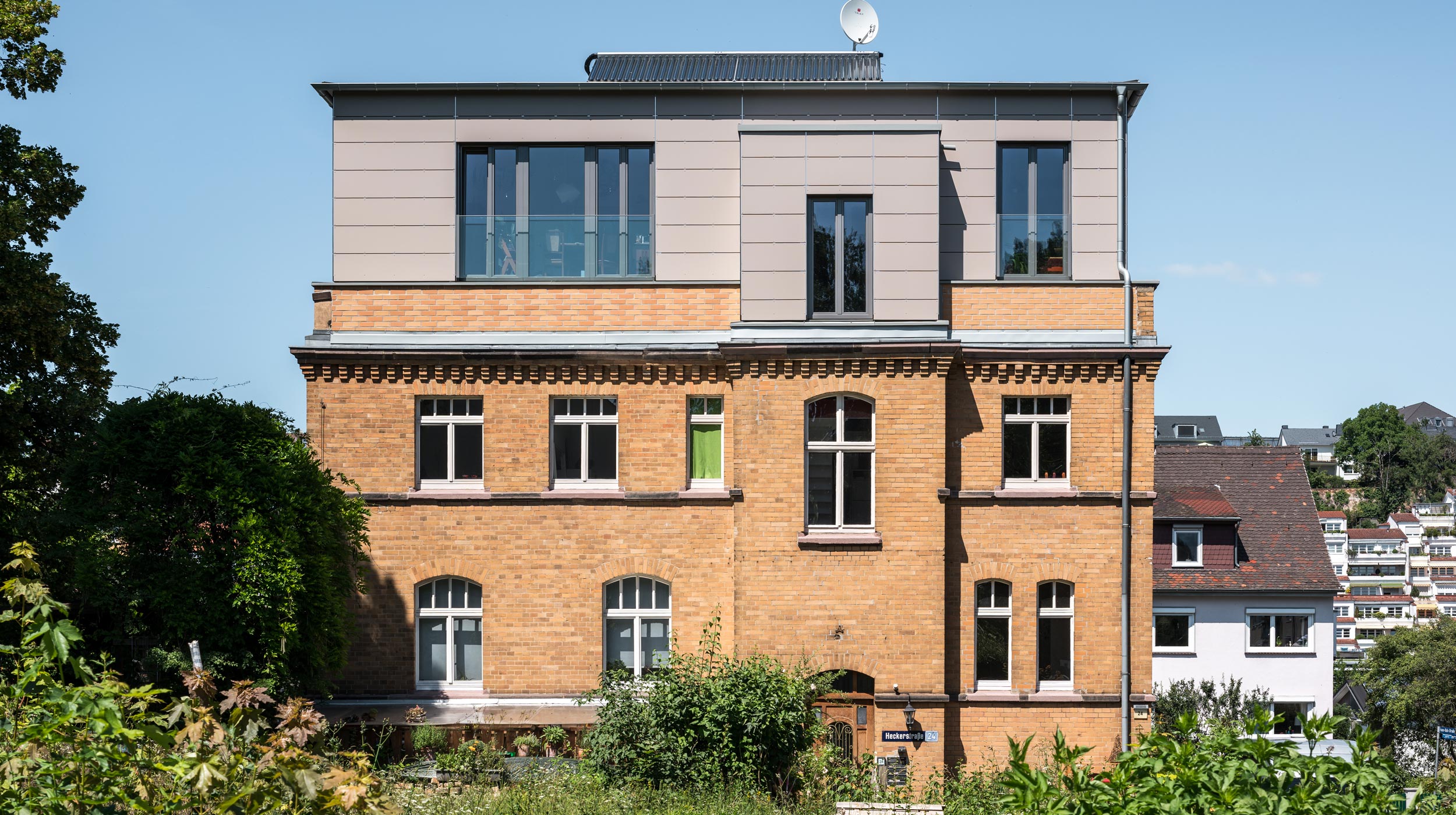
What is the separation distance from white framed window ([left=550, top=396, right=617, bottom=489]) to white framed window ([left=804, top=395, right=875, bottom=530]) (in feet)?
10.3

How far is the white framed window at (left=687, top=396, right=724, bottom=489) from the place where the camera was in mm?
17547

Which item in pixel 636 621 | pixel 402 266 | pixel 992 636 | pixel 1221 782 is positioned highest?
pixel 402 266

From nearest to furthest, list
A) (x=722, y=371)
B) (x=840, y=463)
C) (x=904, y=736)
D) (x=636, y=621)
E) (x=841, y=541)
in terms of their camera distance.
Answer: (x=904, y=736) → (x=841, y=541) → (x=840, y=463) → (x=636, y=621) → (x=722, y=371)

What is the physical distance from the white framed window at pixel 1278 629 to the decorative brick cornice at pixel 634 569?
25407mm

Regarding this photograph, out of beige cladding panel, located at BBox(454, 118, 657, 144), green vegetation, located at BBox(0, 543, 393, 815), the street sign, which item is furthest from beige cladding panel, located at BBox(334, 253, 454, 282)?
green vegetation, located at BBox(0, 543, 393, 815)

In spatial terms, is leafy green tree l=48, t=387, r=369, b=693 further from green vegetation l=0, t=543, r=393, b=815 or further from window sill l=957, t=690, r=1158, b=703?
window sill l=957, t=690, r=1158, b=703

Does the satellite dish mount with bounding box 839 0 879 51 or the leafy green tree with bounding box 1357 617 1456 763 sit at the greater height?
the satellite dish mount with bounding box 839 0 879 51

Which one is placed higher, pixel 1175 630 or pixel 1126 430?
pixel 1126 430

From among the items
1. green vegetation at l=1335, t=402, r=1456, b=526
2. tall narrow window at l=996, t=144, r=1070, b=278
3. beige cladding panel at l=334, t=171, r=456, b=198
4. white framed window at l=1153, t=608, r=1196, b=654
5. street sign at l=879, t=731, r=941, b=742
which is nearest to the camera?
street sign at l=879, t=731, r=941, b=742

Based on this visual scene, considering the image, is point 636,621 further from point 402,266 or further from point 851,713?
point 402,266

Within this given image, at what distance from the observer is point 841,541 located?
16625mm

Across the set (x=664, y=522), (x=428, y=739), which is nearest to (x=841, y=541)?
(x=664, y=522)

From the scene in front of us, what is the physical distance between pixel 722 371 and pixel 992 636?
19.5 ft

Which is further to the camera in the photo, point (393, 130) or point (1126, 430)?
point (393, 130)
